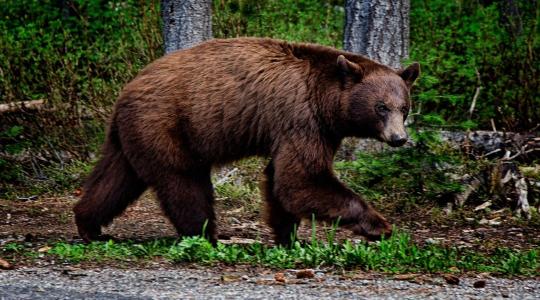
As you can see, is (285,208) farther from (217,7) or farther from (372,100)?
(217,7)

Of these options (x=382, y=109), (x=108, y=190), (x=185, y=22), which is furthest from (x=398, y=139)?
(x=185, y=22)

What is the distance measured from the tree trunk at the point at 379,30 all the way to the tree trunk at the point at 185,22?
5.08ft

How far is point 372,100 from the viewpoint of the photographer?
7.25m

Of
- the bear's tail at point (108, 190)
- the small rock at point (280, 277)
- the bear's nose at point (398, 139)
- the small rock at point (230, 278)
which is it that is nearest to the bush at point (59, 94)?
the bear's tail at point (108, 190)

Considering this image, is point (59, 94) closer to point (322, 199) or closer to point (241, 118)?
point (241, 118)

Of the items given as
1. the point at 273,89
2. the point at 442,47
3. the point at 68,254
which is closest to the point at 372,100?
the point at 273,89

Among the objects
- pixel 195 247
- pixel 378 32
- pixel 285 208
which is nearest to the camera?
pixel 195 247

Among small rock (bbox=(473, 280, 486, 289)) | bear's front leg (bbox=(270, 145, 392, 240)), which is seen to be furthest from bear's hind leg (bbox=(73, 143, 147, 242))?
small rock (bbox=(473, 280, 486, 289))

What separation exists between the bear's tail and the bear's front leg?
4.33 ft

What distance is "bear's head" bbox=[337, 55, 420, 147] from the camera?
7230 millimetres

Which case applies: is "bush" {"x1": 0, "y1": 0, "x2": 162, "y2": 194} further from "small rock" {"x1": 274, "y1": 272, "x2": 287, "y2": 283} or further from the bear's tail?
"small rock" {"x1": 274, "y1": 272, "x2": 287, "y2": 283}

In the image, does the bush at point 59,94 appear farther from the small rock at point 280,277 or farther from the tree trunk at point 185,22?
the small rock at point 280,277

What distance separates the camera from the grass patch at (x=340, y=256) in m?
6.29

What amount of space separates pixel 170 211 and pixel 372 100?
174 cm
